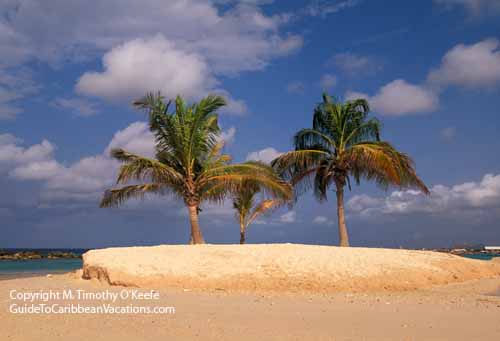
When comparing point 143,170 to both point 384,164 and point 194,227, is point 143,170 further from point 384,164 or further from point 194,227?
point 384,164

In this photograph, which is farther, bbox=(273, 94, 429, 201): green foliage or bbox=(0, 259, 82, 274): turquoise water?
bbox=(0, 259, 82, 274): turquoise water

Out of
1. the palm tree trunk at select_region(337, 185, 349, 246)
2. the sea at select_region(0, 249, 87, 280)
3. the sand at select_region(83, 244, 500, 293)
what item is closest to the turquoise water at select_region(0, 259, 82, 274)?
the sea at select_region(0, 249, 87, 280)

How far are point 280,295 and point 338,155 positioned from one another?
9.94 meters

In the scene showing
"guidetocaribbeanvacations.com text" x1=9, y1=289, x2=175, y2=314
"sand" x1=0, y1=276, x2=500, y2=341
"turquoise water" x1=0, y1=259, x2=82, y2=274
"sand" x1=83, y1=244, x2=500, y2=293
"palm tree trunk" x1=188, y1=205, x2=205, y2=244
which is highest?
"palm tree trunk" x1=188, y1=205, x2=205, y2=244

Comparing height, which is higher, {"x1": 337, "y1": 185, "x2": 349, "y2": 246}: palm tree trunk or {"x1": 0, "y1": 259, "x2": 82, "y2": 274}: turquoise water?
{"x1": 337, "y1": 185, "x2": 349, "y2": 246}: palm tree trunk

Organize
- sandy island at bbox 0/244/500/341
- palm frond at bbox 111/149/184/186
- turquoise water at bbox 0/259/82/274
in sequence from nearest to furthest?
sandy island at bbox 0/244/500/341 < palm frond at bbox 111/149/184/186 < turquoise water at bbox 0/259/82/274

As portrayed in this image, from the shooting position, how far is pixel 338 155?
18875mm

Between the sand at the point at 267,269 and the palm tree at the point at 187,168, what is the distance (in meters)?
4.78

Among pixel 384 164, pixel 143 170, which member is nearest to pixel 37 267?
pixel 143 170

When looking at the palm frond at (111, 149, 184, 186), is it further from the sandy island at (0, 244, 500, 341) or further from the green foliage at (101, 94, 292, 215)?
the sandy island at (0, 244, 500, 341)

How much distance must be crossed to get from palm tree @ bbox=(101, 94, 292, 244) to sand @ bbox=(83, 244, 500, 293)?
4785 millimetres

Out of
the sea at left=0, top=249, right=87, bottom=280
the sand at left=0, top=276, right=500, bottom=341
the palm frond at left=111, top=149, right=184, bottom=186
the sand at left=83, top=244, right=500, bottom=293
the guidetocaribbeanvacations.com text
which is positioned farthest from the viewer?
the sea at left=0, top=249, right=87, bottom=280

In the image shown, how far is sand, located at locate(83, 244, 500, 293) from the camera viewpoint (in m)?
10.8

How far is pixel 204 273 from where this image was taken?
1106 cm
